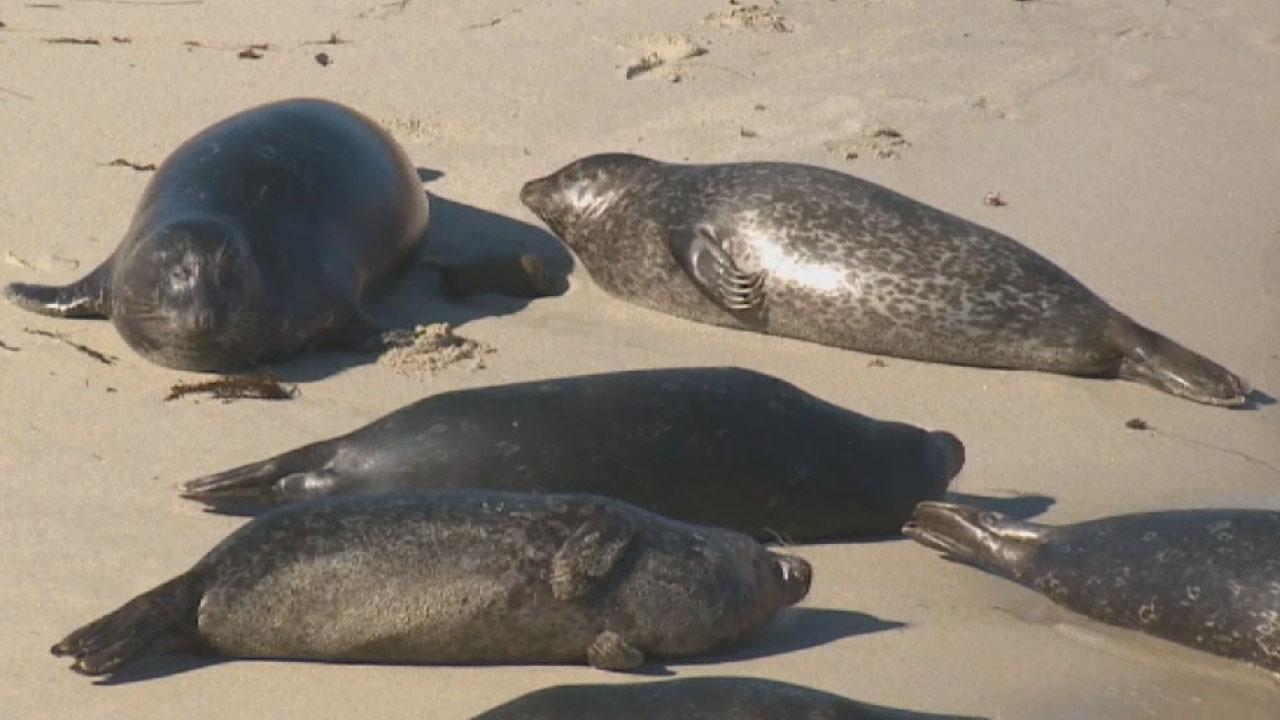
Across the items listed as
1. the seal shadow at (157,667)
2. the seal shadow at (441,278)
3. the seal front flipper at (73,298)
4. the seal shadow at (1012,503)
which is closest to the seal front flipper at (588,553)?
the seal shadow at (157,667)

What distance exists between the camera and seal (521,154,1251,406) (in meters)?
8.08

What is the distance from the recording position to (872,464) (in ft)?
21.0

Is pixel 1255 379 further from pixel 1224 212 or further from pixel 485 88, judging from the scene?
pixel 485 88

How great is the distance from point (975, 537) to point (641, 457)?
0.85 meters

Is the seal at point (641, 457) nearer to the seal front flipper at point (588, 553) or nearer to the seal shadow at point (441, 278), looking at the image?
the seal front flipper at point (588, 553)

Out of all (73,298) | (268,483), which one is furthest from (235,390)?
(268,483)

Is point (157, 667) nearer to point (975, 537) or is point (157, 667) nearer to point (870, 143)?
point (975, 537)

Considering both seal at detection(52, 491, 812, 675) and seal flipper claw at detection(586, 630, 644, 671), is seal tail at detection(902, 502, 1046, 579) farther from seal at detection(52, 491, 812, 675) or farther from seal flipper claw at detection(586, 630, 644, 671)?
seal flipper claw at detection(586, 630, 644, 671)

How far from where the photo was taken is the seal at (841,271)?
8078 mm

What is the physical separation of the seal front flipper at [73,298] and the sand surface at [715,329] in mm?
69

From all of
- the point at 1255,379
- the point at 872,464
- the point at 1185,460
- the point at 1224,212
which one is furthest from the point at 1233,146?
the point at 872,464

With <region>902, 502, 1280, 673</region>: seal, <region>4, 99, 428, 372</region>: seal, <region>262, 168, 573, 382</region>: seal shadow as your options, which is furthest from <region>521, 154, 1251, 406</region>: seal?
<region>902, 502, 1280, 673</region>: seal

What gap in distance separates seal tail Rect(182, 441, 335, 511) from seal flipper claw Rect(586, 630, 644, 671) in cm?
101

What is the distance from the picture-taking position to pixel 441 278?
8.23 meters
